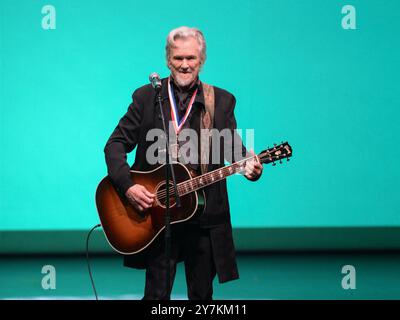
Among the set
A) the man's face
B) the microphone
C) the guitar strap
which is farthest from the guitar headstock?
the microphone

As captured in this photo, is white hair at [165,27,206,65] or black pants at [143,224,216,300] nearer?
black pants at [143,224,216,300]

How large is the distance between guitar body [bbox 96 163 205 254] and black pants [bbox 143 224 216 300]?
0.26 feet

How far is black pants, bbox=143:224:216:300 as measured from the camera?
3.47m

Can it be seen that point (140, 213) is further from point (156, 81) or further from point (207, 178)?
point (156, 81)

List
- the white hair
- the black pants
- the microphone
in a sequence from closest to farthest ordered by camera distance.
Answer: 1. the microphone
2. the black pants
3. the white hair

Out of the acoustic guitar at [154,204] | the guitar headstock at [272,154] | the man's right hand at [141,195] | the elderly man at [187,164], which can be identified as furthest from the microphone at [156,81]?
the guitar headstock at [272,154]

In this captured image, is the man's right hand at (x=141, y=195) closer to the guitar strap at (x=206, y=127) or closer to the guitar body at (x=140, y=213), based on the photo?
the guitar body at (x=140, y=213)

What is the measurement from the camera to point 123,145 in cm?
361

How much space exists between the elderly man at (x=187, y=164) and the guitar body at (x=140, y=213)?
0.14ft

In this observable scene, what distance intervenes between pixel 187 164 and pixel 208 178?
0.13m

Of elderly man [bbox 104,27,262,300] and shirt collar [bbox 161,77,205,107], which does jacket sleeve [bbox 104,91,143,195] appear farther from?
shirt collar [bbox 161,77,205,107]

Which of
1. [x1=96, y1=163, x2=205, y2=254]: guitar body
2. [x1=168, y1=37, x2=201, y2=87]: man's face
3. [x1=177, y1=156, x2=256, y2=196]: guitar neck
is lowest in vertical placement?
[x1=96, y1=163, x2=205, y2=254]: guitar body

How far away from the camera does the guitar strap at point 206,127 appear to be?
3520 millimetres

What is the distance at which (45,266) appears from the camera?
615 cm
